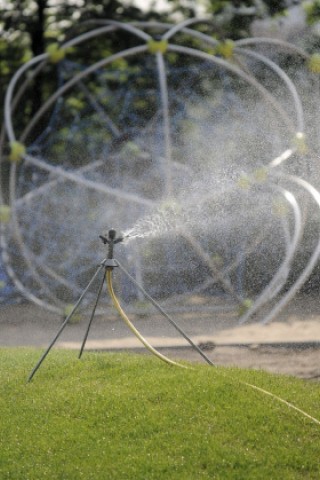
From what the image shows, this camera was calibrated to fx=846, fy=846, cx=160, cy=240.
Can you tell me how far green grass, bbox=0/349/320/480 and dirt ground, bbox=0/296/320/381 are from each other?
0.93 m

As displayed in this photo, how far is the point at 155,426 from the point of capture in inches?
202

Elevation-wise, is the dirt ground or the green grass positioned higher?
the dirt ground

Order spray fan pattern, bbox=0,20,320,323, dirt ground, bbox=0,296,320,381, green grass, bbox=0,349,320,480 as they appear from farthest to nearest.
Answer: spray fan pattern, bbox=0,20,320,323, dirt ground, bbox=0,296,320,381, green grass, bbox=0,349,320,480

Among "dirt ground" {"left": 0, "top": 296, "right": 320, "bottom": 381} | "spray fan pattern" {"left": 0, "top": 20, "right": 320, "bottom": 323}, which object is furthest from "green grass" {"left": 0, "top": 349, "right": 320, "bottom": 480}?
"spray fan pattern" {"left": 0, "top": 20, "right": 320, "bottom": 323}

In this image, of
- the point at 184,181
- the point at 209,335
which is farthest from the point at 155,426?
the point at 184,181

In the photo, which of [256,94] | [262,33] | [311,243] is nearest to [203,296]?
[311,243]

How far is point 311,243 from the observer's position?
12.2 metres

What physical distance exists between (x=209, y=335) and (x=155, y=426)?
358 centimetres

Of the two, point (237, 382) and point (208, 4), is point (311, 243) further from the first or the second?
point (237, 382)

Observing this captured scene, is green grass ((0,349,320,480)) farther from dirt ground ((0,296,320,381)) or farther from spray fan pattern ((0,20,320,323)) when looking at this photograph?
spray fan pattern ((0,20,320,323))

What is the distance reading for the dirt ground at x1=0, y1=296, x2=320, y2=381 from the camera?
7.32 m

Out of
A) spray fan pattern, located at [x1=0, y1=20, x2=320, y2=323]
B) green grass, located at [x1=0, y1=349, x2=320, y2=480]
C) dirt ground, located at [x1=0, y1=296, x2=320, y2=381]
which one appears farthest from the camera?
spray fan pattern, located at [x1=0, y1=20, x2=320, y2=323]

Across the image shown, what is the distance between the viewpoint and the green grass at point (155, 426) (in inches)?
185

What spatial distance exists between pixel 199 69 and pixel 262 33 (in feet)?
5.64
